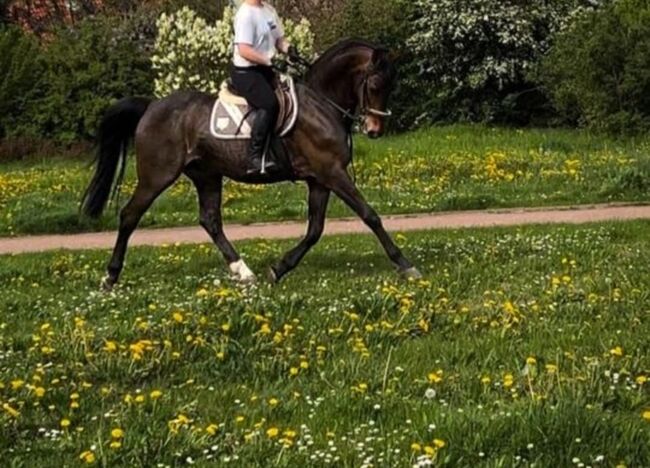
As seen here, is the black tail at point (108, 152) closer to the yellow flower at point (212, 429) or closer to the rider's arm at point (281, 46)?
the rider's arm at point (281, 46)

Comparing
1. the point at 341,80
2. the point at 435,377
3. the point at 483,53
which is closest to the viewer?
the point at 435,377

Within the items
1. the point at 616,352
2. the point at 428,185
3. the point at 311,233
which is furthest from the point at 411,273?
the point at 428,185

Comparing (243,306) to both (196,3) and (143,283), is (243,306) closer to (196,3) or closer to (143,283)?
(143,283)

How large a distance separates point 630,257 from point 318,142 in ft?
10.7

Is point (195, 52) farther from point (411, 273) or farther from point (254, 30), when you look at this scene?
point (411, 273)

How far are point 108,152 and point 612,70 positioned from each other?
17191 millimetres

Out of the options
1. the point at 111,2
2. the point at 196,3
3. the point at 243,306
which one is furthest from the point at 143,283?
the point at 111,2

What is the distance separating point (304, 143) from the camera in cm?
1086

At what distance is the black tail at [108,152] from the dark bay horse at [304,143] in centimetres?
12

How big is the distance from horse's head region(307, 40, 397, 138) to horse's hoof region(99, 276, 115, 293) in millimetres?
2782

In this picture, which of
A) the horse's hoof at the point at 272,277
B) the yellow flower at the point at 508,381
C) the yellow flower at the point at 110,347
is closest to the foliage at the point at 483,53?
the horse's hoof at the point at 272,277

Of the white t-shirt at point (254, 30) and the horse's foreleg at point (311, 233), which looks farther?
the horse's foreleg at point (311, 233)

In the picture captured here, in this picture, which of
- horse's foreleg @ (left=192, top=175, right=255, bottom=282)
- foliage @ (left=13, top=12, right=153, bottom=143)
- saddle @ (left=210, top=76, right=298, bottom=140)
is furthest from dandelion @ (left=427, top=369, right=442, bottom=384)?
foliage @ (left=13, top=12, right=153, bottom=143)

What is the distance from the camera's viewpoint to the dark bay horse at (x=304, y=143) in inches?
425
